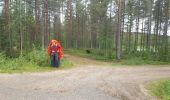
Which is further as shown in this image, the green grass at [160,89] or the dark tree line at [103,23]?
the dark tree line at [103,23]

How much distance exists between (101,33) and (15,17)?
14.4m

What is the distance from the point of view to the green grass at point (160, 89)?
25.6 feet

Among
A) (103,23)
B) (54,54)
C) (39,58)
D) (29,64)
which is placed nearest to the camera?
(29,64)

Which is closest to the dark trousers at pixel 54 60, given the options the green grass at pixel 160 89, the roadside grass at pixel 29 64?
the roadside grass at pixel 29 64

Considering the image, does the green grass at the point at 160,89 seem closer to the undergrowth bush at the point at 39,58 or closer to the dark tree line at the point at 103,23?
the undergrowth bush at the point at 39,58

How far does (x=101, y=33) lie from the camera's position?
104 ft

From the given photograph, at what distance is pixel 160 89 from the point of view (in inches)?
343

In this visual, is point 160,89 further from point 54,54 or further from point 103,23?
point 103,23

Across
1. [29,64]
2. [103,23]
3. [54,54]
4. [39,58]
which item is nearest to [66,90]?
[29,64]

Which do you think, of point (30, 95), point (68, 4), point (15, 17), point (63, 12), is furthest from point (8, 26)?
point (63, 12)

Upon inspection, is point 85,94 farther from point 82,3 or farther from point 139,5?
point 82,3

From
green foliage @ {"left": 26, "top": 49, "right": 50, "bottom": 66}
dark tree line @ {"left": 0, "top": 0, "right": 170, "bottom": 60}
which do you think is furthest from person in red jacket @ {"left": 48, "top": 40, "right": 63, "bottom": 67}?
dark tree line @ {"left": 0, "top": 0, "right": 170, "bottom": 60}

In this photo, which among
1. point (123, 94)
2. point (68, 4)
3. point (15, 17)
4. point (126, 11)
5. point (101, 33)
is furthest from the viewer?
point (68, 4)

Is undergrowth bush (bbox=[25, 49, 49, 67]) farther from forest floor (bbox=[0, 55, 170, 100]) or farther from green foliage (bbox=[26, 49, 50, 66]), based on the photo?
forest floor (bbox=[0, 55, 170, 100])
